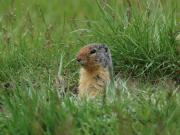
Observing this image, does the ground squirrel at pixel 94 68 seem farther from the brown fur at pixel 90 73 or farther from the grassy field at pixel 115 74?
the grassy field at pixel 115 74

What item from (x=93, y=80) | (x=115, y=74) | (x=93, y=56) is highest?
(x=93, y=56)

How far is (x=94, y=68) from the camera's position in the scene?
23.8 feet

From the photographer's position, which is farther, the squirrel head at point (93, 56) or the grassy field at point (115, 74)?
the squirrel head at point (93, 56)

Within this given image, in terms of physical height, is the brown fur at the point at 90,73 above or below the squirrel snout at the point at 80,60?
below

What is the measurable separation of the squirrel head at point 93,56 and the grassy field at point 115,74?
0.75 feet

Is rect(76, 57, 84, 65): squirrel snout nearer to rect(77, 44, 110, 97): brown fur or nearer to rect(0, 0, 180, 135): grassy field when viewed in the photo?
rect(77, 44, 110, 97): brown fur

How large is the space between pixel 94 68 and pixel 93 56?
146 mm

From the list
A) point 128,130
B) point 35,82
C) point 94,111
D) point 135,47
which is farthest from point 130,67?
point 128,130

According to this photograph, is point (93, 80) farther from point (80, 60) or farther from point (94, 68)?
point (80, 60)

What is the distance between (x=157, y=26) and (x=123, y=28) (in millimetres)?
326

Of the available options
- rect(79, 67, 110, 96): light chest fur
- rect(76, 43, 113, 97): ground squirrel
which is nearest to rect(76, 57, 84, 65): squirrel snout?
rect(76, 43, 113, 97): ground squirrel

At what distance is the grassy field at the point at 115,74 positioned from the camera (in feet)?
18.6

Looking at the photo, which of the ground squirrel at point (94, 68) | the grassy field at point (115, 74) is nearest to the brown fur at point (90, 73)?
the ground squirrel at point (94, 68)

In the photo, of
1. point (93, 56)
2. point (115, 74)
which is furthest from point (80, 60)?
point (115, 74)
